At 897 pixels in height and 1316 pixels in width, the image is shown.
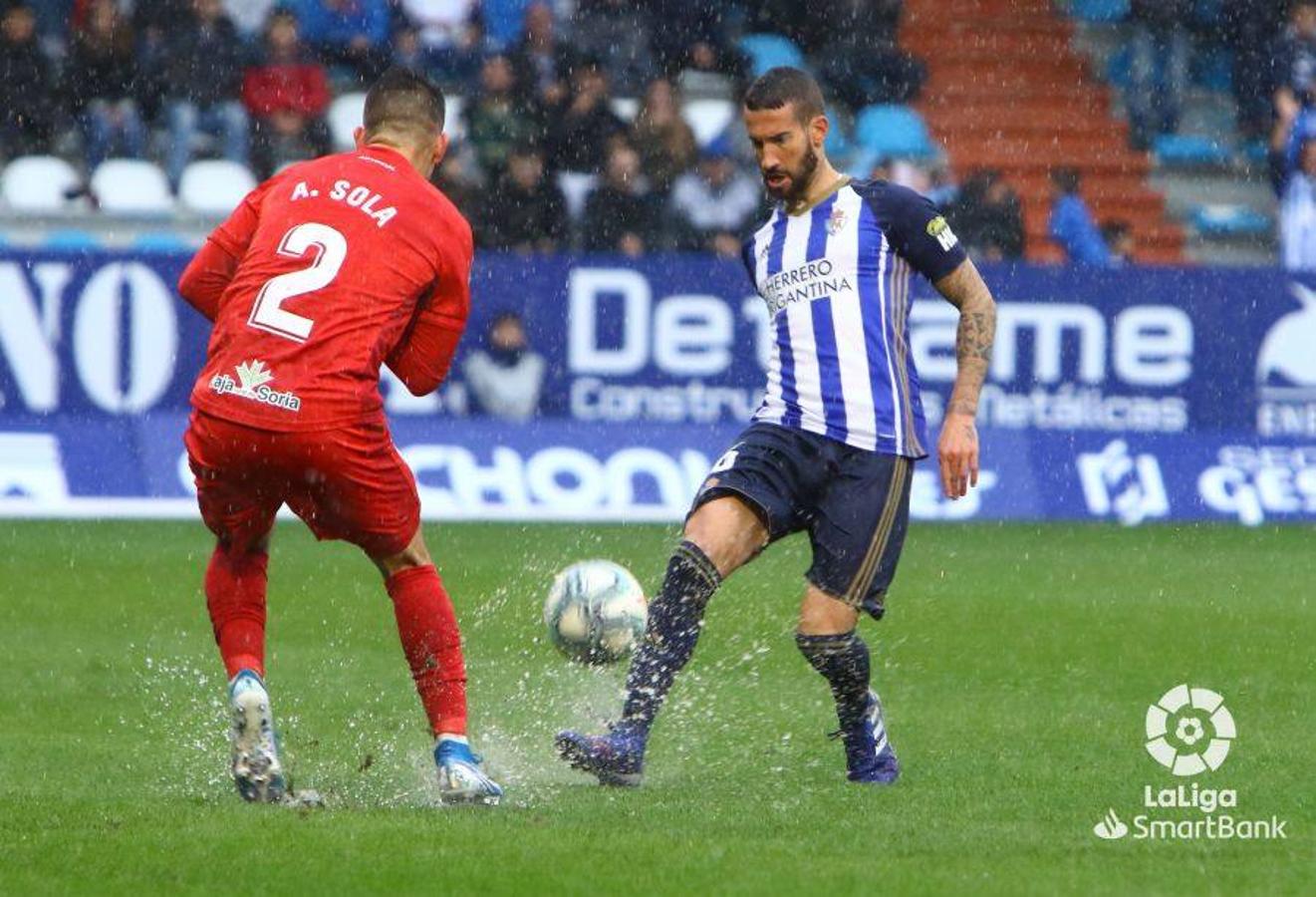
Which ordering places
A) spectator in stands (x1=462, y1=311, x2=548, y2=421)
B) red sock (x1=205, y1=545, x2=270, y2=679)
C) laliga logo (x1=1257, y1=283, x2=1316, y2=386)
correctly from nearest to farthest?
red sock (x1=205, y1=545, x2=270, y2=679) < spectator in stands (x1=462, y1=311, x2=548, y2=421) < laliga logo (x1=1257, y1=283, x2=1316, y2=386)

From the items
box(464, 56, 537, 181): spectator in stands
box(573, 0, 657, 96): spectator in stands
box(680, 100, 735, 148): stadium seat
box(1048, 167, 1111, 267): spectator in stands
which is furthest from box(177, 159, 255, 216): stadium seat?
box(1048, 167, 1111, 267): spectator in stands

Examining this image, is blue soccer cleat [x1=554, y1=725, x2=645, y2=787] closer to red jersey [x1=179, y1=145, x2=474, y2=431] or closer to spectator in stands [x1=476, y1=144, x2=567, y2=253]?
red jersey [x1=179, y1=145, x2=474, y2=431]

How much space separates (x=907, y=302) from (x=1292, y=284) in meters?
9.03

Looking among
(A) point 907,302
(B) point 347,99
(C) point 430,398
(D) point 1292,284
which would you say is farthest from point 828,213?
(B) point 347,99

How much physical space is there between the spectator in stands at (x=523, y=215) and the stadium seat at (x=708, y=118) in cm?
232

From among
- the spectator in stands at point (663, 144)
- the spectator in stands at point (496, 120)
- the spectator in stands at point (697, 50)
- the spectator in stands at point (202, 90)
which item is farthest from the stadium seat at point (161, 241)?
the spectator in stands at point (697, 50)

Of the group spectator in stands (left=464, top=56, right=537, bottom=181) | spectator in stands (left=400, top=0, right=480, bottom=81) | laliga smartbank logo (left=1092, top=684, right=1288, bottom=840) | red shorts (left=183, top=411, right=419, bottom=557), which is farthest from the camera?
spectator in stands (left=400, top=0, right=480, bottom=81)

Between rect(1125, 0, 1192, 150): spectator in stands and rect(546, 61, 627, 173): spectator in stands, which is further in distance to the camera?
rect(1125, 0, 1192, 150): spectator in stands

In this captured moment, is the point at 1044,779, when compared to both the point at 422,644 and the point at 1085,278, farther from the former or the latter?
the point at 1085,278

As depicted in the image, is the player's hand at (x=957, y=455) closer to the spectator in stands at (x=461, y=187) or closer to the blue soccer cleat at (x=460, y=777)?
the blue soccer cleat at (x=460, y=777)

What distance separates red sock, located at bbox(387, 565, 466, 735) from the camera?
6391mm

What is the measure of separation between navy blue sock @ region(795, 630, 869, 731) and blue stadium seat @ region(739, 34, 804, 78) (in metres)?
13.3

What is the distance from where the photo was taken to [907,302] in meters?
6.95

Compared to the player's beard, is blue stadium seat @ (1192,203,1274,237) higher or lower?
lower
